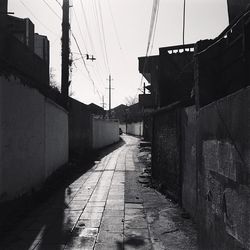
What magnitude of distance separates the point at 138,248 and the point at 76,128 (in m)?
19.9

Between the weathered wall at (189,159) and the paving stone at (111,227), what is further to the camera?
the weathered wall at (189,159)

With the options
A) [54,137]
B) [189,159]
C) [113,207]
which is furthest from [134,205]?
[54,137]

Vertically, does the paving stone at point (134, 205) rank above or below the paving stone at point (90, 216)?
above

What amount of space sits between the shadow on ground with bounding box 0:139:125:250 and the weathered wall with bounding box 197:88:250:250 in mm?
2506

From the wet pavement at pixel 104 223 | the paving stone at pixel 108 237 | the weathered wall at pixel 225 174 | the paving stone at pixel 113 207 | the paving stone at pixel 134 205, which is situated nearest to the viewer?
the weathered wall at pixel 225 174

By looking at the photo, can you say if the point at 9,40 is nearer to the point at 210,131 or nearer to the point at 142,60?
the point at 210,131

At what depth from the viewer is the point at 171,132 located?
10.5m

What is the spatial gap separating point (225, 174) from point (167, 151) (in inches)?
272

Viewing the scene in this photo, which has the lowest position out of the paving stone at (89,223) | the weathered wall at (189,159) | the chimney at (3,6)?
the paving stone at (89,223)

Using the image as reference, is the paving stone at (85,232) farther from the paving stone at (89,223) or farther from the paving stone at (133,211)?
the paving stone at (133,211)

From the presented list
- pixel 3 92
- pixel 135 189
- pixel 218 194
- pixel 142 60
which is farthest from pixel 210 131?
pixel 142 60

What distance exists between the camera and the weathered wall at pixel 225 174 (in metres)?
3.57

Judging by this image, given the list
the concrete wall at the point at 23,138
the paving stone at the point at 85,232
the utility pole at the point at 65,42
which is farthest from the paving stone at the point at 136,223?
the utility pole at the point at 65,42

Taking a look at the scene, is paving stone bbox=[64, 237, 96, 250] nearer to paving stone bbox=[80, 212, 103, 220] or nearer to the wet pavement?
the wet pavement
